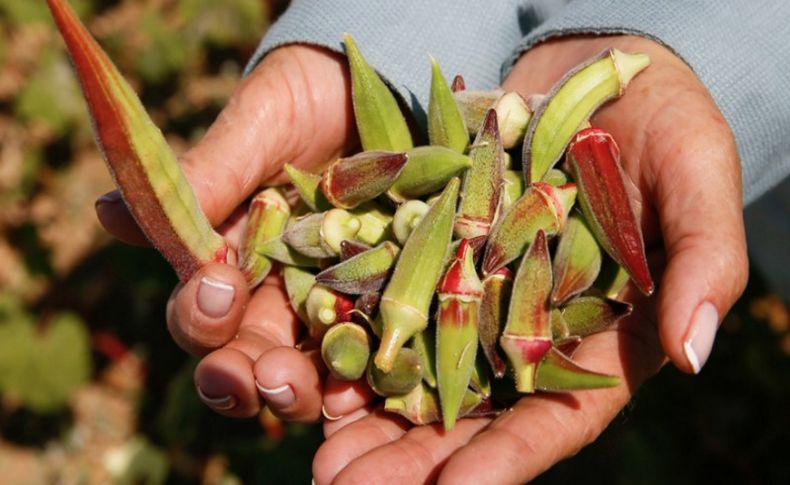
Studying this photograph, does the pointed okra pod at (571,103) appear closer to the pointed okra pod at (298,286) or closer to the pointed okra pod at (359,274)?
the pointed okra pod at (359,274)

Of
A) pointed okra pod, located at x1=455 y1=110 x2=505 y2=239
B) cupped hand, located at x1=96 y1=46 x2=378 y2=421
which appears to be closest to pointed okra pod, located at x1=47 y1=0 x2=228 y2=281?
cupped hand, located at x1=96 y1=46 x2=378 y2=421

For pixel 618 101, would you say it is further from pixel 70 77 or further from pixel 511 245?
pixel 70 77

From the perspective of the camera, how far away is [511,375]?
1602 millimetres

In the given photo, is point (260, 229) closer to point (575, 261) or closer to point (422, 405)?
point (422, 405)

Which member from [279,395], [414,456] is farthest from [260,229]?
[414,456]

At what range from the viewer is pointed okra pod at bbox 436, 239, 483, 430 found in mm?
1544

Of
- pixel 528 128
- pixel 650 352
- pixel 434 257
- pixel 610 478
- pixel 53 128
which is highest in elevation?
pixel 528 128

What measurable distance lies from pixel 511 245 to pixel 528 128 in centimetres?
29

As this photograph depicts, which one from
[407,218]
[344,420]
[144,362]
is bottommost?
[144,362]

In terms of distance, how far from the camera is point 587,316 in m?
1.63

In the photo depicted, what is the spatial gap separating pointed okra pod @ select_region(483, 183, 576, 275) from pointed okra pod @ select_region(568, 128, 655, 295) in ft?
0.19

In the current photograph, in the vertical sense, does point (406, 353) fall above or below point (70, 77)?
above

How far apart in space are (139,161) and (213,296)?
0.28 metres

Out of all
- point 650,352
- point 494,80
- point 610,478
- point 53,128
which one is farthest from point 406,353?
point 53,128
